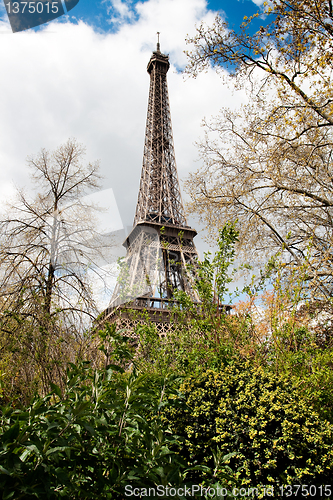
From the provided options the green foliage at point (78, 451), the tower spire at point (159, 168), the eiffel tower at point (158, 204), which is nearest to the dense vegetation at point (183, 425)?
the green foliage at point (78, 451)

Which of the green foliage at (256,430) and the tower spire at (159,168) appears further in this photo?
the tower spire at (159,168)

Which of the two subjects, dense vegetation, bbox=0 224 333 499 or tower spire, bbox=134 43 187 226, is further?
tower spire, bbox=134 43 187 226

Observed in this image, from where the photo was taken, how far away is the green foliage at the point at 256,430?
2695 millimetres

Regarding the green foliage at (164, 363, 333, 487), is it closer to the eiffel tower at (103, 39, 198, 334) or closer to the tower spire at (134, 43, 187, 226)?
the eiffel tower at (103, 39, 198, 334)

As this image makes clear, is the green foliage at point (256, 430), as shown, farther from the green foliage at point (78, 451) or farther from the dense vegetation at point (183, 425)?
the green foliage at point (78, 451)

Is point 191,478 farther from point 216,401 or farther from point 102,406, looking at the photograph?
point 102,406

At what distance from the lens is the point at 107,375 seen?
2.21 metres

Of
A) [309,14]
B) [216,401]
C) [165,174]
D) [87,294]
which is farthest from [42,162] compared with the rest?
[165,174]

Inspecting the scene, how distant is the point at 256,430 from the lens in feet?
9.11

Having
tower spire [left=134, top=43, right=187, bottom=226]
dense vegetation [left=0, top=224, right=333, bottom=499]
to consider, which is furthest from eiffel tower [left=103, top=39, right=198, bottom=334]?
dense vegetation [left=0, top=224, right=333, bottom=499]

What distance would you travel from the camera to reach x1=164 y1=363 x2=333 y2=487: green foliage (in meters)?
2.70

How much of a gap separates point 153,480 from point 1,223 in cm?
740

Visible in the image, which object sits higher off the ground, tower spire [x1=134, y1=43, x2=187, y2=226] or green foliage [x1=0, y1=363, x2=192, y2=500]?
tower spire [x1=134, y1=43, x2=187, y2=226]

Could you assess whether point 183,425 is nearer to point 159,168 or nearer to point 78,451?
point 78,451
